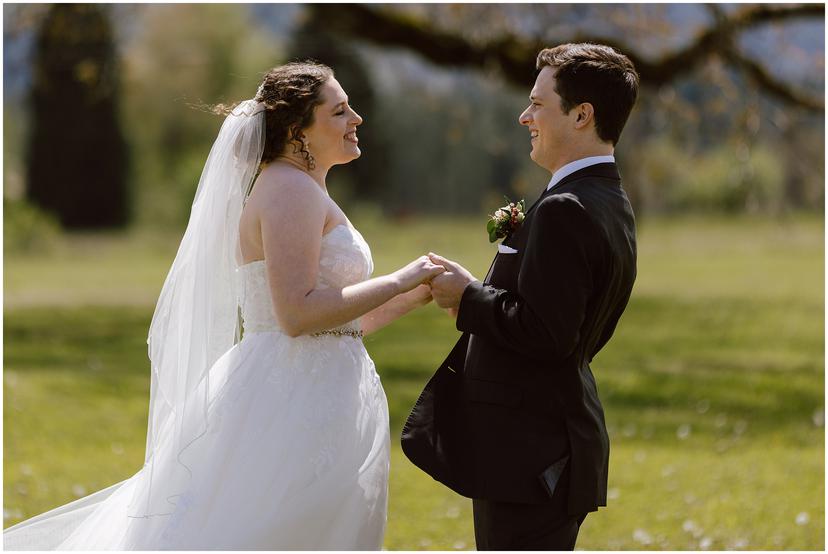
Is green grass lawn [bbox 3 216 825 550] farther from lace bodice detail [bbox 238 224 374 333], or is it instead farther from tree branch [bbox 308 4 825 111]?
tree branch [bbox 308 4 825 111]

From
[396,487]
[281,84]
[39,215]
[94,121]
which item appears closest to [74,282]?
[39,215]

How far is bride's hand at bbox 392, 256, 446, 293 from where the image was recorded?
12.7ft

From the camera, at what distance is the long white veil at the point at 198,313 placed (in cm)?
409

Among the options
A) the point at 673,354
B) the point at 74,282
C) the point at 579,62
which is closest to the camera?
the point at 579,62

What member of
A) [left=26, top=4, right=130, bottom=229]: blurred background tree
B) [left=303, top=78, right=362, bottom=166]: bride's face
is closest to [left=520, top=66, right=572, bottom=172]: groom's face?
[left=303, top=78, right=362, bottom=166]: bride's face

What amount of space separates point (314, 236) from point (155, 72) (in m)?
39.3

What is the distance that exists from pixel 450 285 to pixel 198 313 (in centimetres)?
100

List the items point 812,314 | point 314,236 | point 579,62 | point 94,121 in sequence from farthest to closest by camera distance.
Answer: point 94,121 → point 812,314 → point 314,236 → point 579,62

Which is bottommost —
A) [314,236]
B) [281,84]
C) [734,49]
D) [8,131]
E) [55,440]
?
[8,131]

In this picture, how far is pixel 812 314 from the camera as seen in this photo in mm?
17453

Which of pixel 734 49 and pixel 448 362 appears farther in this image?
pixel 734 49

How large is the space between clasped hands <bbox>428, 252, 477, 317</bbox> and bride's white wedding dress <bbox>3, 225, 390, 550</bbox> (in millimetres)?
306

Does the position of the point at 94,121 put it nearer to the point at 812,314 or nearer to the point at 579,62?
the point at 812,314

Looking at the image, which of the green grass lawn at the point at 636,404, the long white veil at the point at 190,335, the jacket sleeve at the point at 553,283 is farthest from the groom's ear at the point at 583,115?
the green grass lawn at the point at 636,404
